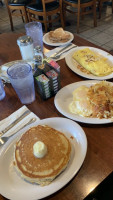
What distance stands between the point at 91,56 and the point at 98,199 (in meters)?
0.88

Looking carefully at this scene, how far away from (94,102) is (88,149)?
0.72 feet

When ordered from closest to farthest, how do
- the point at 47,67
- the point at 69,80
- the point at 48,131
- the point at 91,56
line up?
the point at 48,131
the point at 47,67
the point at 69,80
the point at 91,56

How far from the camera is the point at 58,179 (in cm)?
58

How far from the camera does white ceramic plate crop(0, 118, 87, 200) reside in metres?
0.55

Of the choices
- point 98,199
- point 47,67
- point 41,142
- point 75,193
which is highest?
point 47,67

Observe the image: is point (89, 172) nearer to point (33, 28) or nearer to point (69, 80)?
point (69, 80)

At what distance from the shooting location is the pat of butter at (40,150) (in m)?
0.58

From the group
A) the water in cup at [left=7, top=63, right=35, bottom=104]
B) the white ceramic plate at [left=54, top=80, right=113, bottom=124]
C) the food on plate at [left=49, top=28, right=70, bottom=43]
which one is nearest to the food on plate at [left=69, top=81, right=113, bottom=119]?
the white ceramic plate at [left=54, top=80, right=113, bottom=124]

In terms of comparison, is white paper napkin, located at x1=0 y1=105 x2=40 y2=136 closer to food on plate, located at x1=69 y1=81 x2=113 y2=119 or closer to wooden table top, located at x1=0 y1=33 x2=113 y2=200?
wooden table top, located at x1=0 y1=33 x2=113 y2=200

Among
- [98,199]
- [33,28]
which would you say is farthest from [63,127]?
[33,28]

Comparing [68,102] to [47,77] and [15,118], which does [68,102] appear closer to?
[47,77]

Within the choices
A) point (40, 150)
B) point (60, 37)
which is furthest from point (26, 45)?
point (40, 150)

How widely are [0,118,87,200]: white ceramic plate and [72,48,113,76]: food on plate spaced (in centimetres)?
44

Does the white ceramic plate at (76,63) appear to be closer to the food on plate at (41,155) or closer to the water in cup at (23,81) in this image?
the water in cup at (23,81)
